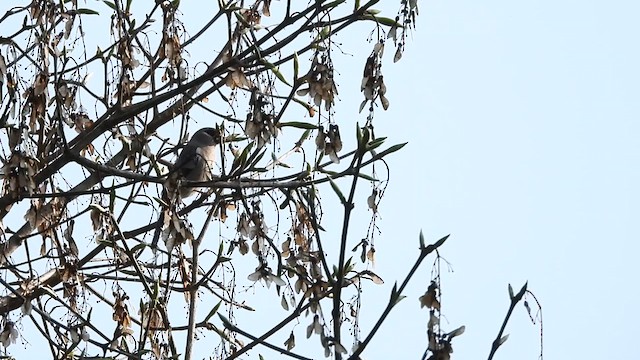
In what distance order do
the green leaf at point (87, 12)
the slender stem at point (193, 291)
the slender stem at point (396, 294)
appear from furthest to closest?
the green leaf at point (87, 12)
the slender stem at point (193, 291)
the slender stem at point (396, 294)

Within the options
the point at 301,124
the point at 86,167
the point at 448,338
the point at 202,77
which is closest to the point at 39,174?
the point at 86,167

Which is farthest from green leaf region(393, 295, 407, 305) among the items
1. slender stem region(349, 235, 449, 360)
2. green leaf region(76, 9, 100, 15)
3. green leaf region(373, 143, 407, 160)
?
green leaf region(76, 9, 100, 15)

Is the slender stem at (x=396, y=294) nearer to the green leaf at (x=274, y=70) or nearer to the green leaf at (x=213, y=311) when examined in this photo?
the green leaf at (x=274, y=70)

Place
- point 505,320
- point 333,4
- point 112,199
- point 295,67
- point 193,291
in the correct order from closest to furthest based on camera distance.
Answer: point 505,320 < point 295,67 < point 333,4 < point 112,199 < point 193,291

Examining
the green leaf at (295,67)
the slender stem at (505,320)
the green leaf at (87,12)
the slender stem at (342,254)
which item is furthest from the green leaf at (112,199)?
the slender stem at (505,320)

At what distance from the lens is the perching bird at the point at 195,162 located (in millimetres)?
3331

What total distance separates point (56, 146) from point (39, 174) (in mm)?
204

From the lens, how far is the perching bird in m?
3.33

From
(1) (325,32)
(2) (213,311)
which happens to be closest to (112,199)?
(2) (213,311)

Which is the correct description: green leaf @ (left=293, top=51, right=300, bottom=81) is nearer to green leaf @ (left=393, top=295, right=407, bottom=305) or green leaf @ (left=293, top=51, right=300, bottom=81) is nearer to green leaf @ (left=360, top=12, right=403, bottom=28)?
green leaf @ (left=360, top=12, right=403, bottom=28)

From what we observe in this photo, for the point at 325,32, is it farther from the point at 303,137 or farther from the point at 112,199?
the point at 112,199

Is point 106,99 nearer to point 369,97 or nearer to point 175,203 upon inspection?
point 175,203

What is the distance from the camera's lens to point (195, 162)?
399 centimetres

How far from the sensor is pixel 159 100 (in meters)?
3.63
